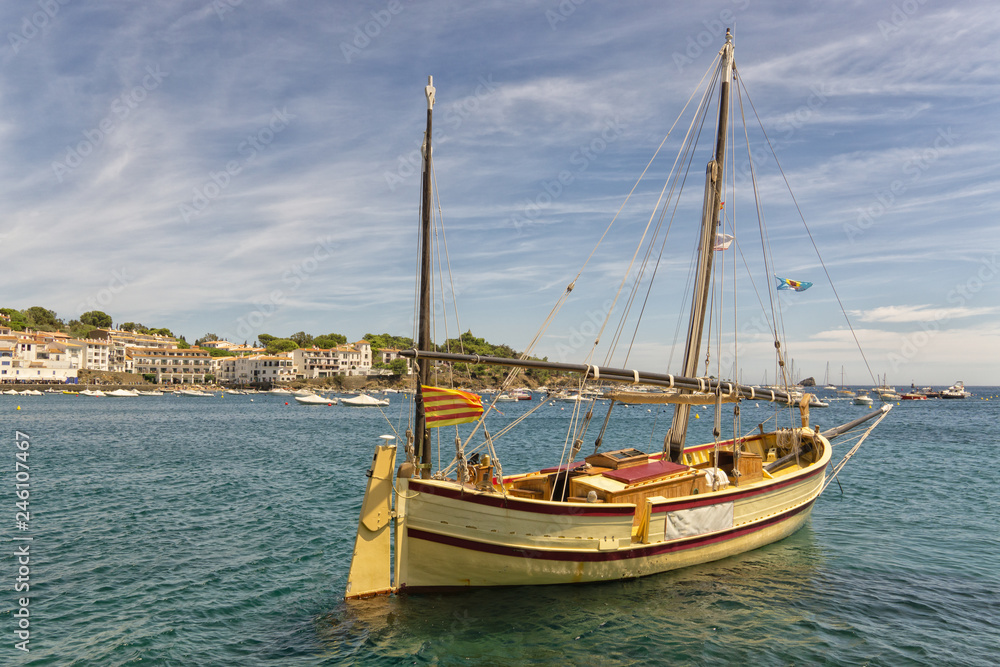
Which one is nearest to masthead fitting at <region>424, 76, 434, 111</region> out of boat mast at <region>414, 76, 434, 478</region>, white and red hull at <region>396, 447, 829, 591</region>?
boat mast at <region>414, 76, 434, 478</region>

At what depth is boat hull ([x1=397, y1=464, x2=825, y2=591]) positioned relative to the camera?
11500 millimetres

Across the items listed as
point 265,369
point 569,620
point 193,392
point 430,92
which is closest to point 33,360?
point 193,392

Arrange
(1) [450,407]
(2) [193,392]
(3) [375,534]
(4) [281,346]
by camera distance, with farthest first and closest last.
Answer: (4) [281,346], (2) [193,392], (1) [450,407], (3) [375,534]

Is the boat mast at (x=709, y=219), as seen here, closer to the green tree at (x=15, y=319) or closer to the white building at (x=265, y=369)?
the white building at (x=265, y=369)

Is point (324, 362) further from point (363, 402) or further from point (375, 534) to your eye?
point (375, 534)

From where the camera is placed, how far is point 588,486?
13.1 meters

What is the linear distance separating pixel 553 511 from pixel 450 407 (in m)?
3.02

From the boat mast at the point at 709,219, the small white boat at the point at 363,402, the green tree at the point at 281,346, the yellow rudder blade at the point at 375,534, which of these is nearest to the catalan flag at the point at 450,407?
the yellow rudder blade at the point at 375,534

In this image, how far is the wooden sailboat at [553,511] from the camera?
11.5 meters

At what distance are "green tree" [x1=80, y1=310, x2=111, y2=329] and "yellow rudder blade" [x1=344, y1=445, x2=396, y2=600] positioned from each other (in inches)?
8821

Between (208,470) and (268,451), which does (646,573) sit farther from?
(268,451)

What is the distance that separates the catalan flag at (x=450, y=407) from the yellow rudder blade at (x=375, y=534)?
1.07 metres

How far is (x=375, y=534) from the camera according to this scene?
449 inches

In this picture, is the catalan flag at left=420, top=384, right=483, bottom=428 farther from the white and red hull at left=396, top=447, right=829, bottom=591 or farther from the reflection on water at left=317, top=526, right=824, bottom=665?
the reflection on water at left=317, top=526, right=824, bottom=665
